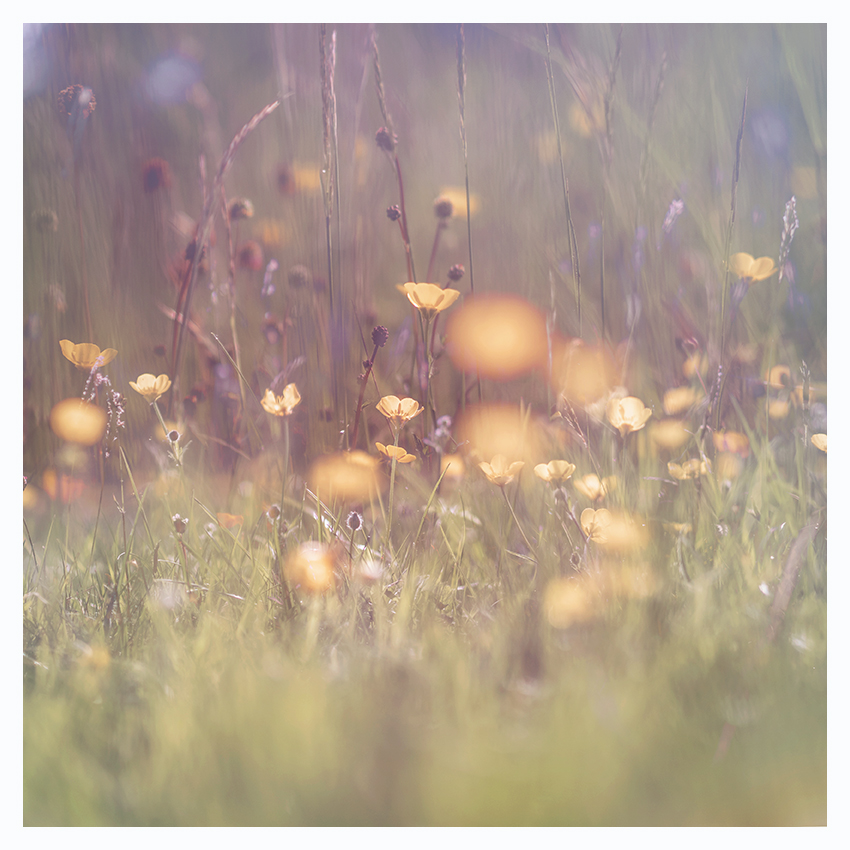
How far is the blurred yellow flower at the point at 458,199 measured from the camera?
101 centimetres

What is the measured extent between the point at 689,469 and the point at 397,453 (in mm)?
435

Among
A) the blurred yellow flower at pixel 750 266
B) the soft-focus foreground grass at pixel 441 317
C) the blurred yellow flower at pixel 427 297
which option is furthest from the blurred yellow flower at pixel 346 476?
the blurred yellow flower at pixel 750 266

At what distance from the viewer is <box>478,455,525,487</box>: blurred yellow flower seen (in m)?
0.95

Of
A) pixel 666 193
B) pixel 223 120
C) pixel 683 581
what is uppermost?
pixel 223 120

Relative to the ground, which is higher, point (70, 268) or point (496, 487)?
point (70, 268)

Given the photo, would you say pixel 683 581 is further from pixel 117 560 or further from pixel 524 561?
pixel 117 560

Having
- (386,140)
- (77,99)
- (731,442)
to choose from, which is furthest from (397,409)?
(77,99)

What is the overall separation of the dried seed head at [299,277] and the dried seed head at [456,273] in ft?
0.71

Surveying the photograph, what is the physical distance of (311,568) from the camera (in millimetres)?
931

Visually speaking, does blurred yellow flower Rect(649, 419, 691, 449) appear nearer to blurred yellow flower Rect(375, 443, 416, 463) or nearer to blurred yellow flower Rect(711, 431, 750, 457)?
blurred yellow flower Rect(711, 431, 750, 457)
